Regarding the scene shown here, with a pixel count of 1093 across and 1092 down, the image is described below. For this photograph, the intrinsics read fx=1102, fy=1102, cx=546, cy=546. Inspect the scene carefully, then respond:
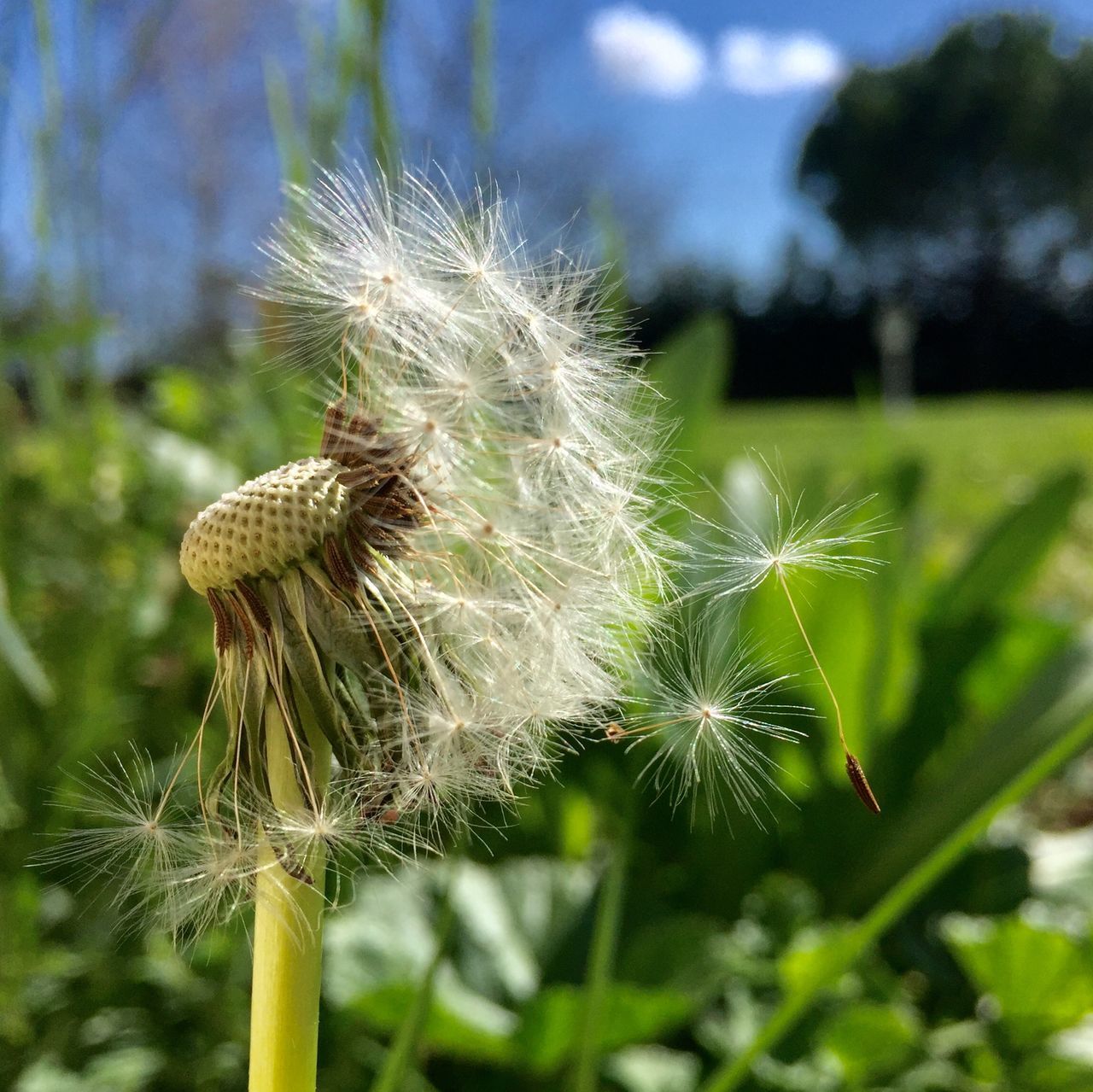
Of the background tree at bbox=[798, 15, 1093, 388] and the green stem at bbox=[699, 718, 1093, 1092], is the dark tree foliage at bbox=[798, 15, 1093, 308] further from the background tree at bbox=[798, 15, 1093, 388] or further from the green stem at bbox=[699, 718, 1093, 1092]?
the green stem at bbox=[699, 718, 1093, 1092]

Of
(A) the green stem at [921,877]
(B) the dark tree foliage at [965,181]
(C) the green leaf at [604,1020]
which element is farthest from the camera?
(B) the dark tree foliage at [965,181]

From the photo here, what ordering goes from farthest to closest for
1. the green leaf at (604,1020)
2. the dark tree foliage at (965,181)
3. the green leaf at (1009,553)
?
the dark tree foliage at (965,181), the green leaf at (1009,553), the green leaf at (604,1020)

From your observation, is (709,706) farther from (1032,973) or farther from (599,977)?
(1032,973)

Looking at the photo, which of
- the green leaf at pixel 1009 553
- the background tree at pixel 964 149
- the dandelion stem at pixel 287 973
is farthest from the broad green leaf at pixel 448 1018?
the background tree at pixel 964 149

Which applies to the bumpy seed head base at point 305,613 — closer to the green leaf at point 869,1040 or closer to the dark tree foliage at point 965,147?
the green leaf at point 869,1040

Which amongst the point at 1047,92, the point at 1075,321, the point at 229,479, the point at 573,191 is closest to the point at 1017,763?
the point at 229,479

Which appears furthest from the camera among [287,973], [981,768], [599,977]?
[981,768]

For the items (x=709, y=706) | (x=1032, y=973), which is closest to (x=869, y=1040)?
(x=1032, y=973)
